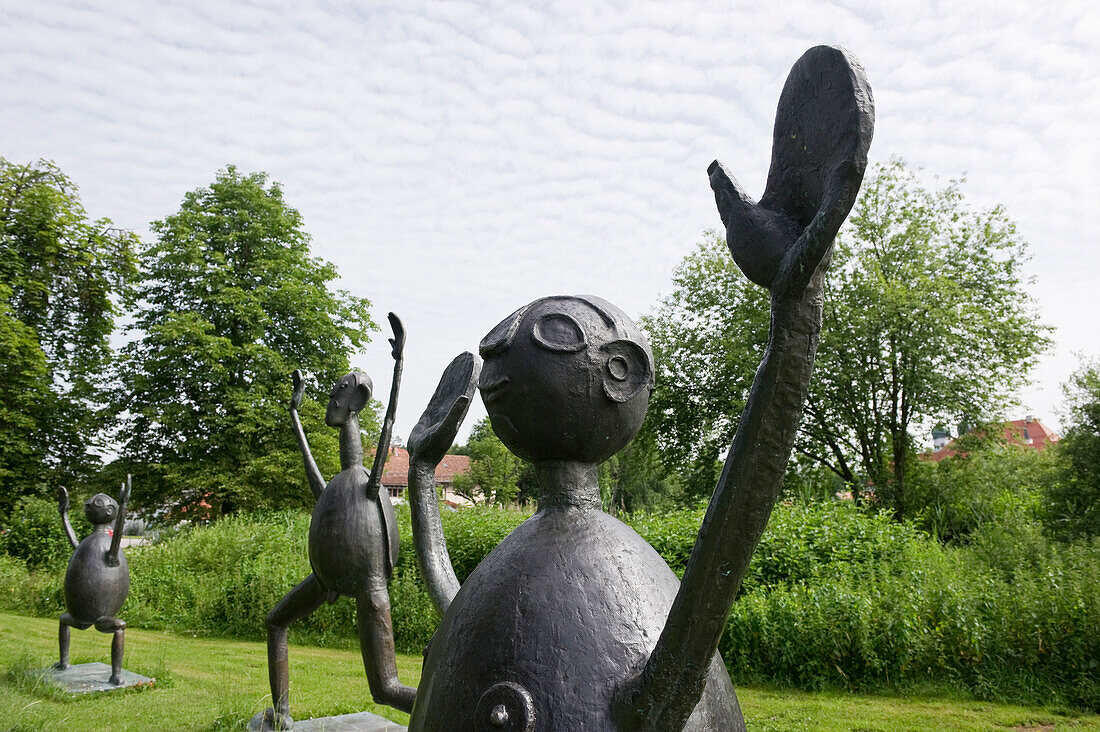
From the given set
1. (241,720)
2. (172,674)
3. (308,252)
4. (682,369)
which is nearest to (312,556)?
(241,720)

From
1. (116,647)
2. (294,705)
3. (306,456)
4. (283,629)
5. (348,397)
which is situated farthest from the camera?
(116,647)

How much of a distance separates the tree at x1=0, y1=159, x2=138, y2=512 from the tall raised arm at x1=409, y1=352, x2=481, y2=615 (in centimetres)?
2230

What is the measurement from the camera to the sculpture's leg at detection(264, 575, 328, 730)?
221 inches

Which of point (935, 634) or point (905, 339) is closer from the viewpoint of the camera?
point (935, 634)

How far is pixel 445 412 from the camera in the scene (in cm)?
274

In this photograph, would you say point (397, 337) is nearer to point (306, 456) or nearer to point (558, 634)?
point (306, 456)

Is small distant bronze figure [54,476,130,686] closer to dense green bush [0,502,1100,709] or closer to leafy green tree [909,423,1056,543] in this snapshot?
dense green bush [0,502,1100,709]

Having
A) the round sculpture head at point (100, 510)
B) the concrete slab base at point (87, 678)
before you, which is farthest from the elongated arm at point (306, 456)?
the concrete slab base at point (87, 678)

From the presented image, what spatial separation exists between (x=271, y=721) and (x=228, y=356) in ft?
59.2

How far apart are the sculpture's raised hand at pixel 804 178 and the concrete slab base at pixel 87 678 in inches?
356

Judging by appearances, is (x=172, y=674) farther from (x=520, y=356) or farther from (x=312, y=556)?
(x=520, y=356)

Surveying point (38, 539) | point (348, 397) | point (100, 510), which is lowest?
point (38, 539)

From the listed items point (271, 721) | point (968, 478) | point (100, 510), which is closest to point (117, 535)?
point (100, 510)

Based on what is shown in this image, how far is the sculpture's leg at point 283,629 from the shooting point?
561cm
